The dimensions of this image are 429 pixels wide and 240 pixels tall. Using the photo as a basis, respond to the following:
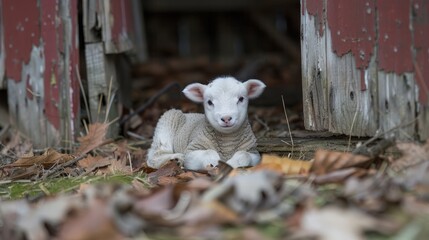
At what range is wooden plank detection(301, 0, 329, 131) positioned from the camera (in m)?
5.77

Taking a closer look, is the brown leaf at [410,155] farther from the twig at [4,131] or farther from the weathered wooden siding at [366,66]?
the twig at [4,131]

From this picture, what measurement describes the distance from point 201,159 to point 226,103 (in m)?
0.47

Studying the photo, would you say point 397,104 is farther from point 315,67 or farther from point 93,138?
point 93,138

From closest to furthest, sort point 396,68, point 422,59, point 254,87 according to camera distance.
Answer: point 422,59 < point 396,68 < point 254,87

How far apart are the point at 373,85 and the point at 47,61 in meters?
3.19

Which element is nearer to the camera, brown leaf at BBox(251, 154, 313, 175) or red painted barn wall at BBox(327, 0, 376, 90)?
brown leaf at BBox(251, 154, 313, 175)

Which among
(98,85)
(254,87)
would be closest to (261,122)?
(254,87)

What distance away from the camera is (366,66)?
217 inches

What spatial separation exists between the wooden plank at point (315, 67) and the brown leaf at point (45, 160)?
2.04m

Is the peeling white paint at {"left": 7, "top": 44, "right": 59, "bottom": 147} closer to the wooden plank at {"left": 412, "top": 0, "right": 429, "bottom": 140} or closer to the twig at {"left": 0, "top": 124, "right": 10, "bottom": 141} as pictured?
the twig at {"left": 0, "top": 124, "right": 10, "bottom": 141}

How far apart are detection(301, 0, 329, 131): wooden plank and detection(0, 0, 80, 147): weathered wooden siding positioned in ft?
7.72

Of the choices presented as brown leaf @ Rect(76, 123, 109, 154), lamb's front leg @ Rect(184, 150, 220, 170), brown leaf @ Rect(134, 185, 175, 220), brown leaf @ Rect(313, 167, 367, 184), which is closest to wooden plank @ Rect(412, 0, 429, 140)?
brown leaf @ Rect(313, 167, 367, 184)

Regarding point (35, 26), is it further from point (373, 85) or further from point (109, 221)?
point (109, 221)

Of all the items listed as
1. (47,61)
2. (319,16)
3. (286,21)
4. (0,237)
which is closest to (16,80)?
(47,61)
